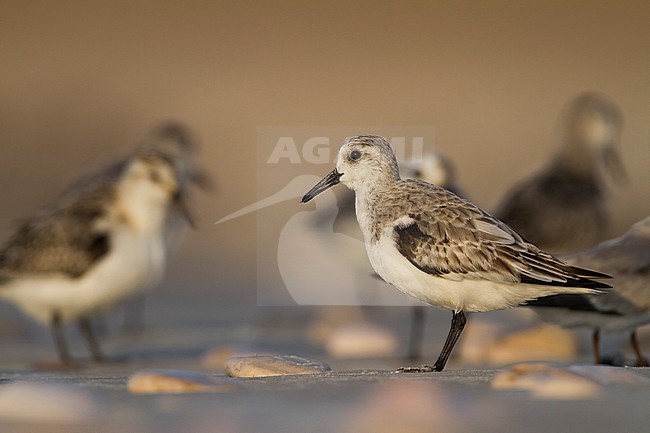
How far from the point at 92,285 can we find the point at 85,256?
0.19m

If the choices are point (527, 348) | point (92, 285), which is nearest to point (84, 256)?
point (92, 285)

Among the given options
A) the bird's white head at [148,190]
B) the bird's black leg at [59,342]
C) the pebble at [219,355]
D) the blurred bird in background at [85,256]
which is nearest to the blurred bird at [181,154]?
the bird's white head at [148,190]

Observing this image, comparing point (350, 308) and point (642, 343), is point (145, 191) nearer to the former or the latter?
point (350, 308)

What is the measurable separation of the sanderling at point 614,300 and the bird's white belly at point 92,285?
2.87 m

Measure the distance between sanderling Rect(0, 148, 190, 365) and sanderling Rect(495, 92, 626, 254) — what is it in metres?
2.44

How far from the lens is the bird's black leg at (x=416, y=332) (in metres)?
7.75

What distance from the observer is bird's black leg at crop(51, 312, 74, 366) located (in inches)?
300

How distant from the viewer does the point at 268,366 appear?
547 cm

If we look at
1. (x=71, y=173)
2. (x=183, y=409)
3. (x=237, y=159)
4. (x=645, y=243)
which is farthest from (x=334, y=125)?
(x=183, y=409)

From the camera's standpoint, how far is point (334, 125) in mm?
15086

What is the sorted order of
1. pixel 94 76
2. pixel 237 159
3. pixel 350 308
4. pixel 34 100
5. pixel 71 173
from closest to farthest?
pixel 350 308, pixel 71 173, pixel 237 159, pixel 34 100, pixel 94 76

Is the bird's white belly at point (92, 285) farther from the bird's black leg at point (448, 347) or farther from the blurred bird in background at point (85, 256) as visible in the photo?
the bird's black leg at point (448, 347)

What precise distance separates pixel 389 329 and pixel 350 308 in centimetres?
90

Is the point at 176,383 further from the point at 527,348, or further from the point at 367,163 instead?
the point at 527,348
